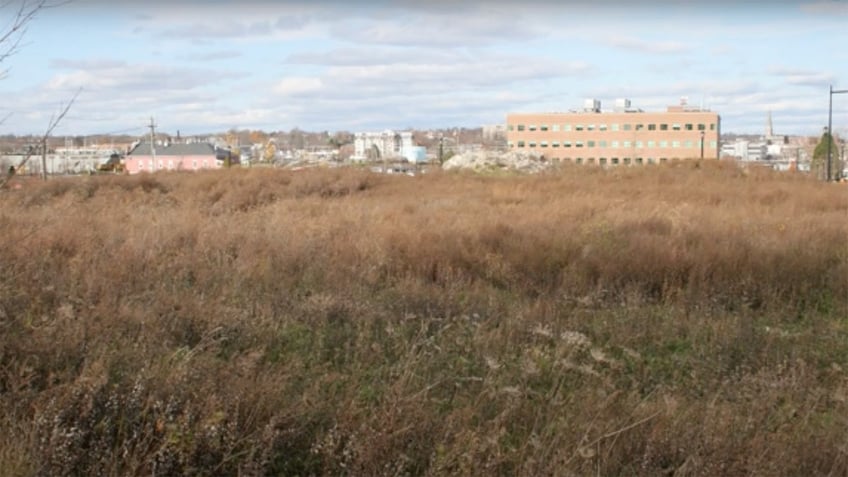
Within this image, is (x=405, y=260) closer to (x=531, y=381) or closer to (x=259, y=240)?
→ (x=259, y=240)

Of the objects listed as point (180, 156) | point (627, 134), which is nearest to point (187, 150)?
point (180, 156)

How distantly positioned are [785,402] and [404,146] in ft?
342

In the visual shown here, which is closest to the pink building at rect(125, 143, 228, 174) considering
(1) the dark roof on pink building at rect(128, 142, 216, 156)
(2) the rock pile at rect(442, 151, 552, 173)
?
(1) the dark roof on pink building at rect(128, 142, 216, 156)

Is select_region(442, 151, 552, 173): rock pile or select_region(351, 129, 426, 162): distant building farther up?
select_region(351, 129, 426, 162): distant building

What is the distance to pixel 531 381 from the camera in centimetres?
505

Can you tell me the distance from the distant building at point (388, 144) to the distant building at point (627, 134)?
13.3 m

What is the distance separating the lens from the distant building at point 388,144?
96688 millimetres

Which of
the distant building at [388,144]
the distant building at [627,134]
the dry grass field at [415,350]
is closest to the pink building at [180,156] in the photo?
the distant building at [388,144]

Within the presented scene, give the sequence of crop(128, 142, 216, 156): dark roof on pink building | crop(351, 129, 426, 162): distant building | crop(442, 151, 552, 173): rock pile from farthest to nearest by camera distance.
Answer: crop(351, 129, 426, 162): distant building, crop(128, 142, 216, 156): dark roof on pink building, crop(442, 151, 552, 173): rock pile

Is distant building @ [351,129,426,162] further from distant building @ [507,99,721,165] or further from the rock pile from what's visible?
the rock pile

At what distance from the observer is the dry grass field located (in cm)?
359

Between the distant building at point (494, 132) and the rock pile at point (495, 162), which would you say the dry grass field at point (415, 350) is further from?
the distant building at point (494, 132)

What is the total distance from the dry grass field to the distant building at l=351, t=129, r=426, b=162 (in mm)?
83025

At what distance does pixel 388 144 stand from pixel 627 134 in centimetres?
3645
